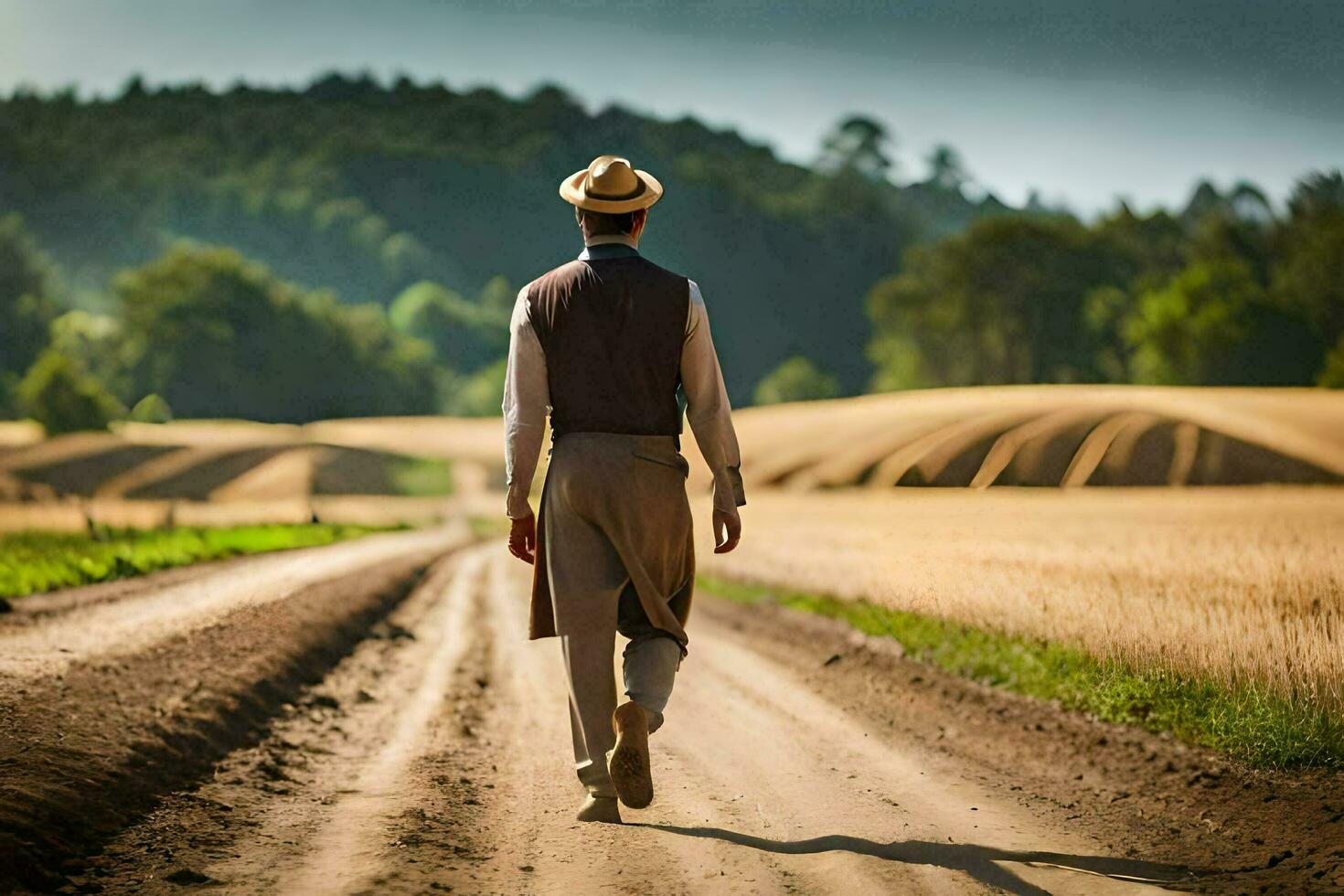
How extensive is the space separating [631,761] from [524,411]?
1405mm

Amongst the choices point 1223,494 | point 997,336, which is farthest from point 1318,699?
point 997,336

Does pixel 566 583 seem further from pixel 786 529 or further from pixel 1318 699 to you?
pixel 786 529

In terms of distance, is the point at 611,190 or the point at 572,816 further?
the point at 572,816

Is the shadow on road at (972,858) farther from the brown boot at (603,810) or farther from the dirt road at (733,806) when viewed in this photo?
the brown boot at (603,810)

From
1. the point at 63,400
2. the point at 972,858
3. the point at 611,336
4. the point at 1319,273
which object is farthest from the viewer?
the point at 1319,273

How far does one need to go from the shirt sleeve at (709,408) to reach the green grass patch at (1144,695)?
9.54ft

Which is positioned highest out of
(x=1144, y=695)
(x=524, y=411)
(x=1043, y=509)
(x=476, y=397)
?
(x=476, y=397)

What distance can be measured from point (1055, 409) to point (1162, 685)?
18.5 m

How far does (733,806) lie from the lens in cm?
544

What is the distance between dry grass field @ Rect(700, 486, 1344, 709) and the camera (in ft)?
22.0

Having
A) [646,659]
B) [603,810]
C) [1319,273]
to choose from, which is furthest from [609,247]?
[1319,273]

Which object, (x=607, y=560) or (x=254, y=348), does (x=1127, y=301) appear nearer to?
(x=254, y=348)

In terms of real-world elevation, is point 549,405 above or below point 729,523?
above

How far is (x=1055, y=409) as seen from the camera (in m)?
24.9
